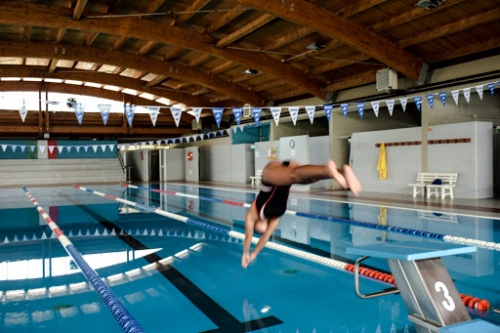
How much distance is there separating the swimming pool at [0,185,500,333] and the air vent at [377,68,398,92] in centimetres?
602

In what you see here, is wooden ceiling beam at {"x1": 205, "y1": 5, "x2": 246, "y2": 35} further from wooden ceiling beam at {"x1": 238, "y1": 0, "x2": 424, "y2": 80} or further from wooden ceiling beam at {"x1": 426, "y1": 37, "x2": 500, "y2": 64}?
wooden ceiling beam at {"x1": 426, "y1": 37, "x2": 500, "y2": 64}

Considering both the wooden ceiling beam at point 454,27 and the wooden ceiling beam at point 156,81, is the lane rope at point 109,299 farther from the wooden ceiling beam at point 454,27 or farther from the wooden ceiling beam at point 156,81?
the wooden ceiling beam at point 156,81

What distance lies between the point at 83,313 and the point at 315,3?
10869 mm

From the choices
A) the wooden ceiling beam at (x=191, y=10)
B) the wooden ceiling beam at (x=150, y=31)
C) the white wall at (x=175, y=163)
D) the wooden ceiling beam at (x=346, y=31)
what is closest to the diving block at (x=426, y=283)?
the wooden ceiling beam at (x=346, y=31)

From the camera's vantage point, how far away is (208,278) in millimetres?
5211

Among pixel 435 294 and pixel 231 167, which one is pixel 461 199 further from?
pixel 231 167

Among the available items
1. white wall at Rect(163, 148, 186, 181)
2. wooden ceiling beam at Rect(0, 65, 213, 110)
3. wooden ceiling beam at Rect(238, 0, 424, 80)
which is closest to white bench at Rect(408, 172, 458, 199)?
wooden ceiling beam at Rect(238, 0, 424, 80)

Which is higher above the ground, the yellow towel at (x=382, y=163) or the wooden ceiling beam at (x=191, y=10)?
the wooden ceiling beam at (x=191, y=10)

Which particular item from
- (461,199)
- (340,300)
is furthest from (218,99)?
(340,300)

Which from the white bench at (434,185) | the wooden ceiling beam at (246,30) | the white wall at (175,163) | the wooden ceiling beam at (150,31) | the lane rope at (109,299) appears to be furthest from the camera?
the white wall at (175,163)

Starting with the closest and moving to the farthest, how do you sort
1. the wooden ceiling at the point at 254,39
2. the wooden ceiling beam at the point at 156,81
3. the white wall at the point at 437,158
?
the wooden ceiling at the point at 254,39 < the white wall at the point at 437,158 < the wooden ceiling beam at the point at 156,81

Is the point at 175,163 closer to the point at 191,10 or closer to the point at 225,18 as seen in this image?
the point at 225,18

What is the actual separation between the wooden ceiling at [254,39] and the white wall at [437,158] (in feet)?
6.96

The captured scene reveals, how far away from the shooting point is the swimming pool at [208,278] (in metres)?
3.83
